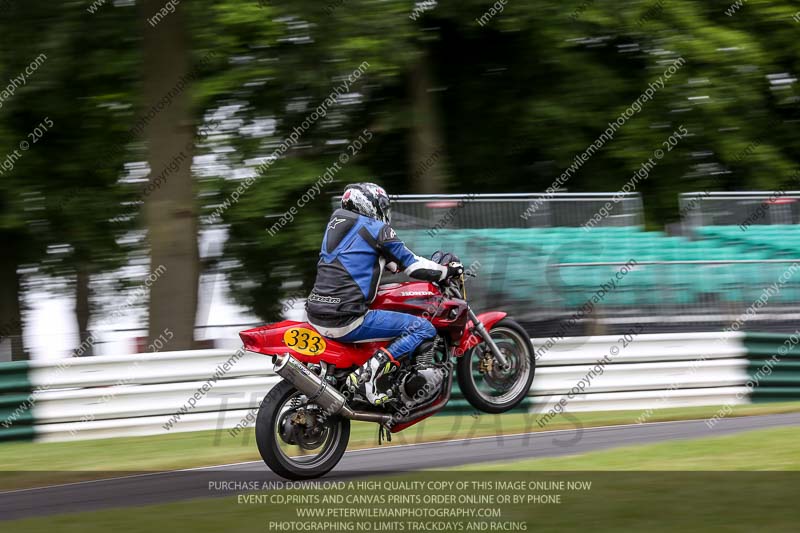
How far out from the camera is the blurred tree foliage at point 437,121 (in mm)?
17516

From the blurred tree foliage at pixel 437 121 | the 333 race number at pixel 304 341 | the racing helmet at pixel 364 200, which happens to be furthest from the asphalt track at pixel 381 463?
the blurred tree foliage at pixel 437 121

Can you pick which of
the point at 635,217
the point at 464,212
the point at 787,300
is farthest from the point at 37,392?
the point at 787,300

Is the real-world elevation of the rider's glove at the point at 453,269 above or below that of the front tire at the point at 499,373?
above

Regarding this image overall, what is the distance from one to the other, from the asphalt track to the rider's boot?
0.56 m

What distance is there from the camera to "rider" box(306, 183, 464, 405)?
8133 mm

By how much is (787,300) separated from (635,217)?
227 centimetres

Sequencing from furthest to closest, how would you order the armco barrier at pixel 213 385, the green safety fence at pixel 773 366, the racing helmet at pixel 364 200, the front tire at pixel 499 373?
the green safety fence at pixel 773 366, the armco barrier at pixel 213 385, the front tire at pixel 499 373, the racing helmet at pixel 364 200

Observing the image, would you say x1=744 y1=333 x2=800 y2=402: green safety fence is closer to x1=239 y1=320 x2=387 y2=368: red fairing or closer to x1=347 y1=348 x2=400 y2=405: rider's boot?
x1=347 y1=348 x2=400 y2=405: rider's boot

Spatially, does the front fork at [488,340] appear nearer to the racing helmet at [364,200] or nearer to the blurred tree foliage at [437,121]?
the racing helmet at [364,200]

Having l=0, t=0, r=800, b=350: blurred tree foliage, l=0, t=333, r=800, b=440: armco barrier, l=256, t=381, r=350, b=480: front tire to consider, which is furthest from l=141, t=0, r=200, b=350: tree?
A: l=256, t=381, r=350, b=480: front tire

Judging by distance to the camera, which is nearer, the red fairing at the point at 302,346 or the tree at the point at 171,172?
the red fairing at the point at 302,346

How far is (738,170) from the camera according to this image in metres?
19.5

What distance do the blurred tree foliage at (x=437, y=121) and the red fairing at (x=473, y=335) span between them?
7.49m

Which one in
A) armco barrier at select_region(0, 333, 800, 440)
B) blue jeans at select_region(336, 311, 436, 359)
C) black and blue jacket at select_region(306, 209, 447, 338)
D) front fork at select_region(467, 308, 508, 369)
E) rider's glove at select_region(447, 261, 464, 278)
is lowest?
armco barrier at select_region(0, 333, 800, 440)
